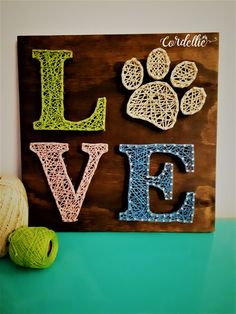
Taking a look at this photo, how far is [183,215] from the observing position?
81 cm

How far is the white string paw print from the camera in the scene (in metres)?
0.76

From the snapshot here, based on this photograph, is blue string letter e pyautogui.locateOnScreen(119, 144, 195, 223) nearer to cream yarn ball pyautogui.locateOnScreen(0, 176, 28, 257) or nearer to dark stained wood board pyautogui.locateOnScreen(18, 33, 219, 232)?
dark stained wood board pyautogui.locateOnScreen(18, 33, 219, 232)

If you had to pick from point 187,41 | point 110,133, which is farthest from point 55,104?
point 187,41

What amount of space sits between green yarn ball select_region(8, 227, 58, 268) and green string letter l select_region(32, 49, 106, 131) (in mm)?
A: 305

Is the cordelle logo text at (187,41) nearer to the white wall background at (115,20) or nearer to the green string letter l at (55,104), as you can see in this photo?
the white wall background at (115,20)

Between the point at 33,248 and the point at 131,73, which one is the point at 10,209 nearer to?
the point at 33,248

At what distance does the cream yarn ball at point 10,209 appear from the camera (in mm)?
675

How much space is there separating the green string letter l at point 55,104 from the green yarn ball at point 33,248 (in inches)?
Result: 12.0

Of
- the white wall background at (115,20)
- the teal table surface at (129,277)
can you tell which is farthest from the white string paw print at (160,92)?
the teal table surface at (129,277)

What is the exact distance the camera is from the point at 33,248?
61cm


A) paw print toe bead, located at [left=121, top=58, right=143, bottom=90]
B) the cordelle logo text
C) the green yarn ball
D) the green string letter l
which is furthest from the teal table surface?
the cordelle logo text

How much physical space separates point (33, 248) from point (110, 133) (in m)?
0.38

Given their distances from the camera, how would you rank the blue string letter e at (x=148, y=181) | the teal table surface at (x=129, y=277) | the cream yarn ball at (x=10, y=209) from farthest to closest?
the blue string letter e at (x=148, y=181), the cream yarn ball at (x=10, y=209), the teal table surface at (x=129, y=277)

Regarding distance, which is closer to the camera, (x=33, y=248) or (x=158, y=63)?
(x=33, y=248)
